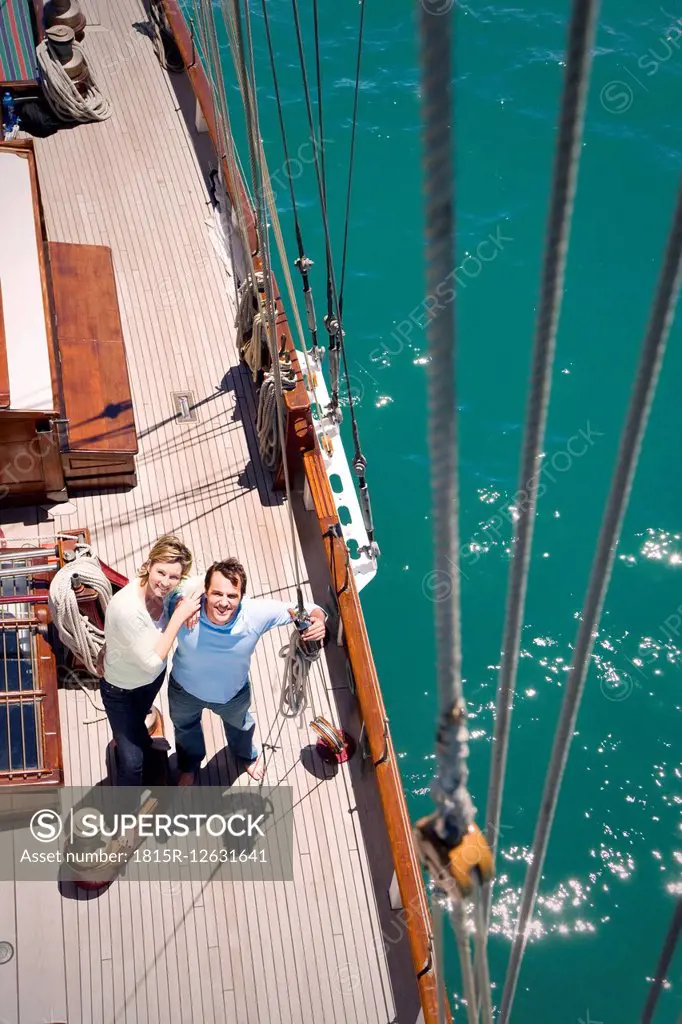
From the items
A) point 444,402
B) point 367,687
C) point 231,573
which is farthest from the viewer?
point 367,687

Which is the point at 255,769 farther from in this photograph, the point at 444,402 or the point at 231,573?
the point at 444,402

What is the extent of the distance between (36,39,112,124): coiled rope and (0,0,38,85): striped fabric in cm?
29

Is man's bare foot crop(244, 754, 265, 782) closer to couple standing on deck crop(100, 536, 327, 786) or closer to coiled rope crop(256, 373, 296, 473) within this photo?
couple standing on deck crop(100, 536, 327, 786)

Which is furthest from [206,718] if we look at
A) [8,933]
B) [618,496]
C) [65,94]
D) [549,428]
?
[65,94]

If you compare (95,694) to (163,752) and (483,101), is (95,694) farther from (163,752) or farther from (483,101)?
(483,101)

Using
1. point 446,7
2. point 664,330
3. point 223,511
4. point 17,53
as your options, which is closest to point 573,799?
point 223,511

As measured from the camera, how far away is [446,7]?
122 cm

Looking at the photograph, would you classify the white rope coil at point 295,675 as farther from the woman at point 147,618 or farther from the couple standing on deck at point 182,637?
the woman at point 147,618

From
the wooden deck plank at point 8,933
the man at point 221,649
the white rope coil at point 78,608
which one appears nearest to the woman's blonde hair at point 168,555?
the man at point 221,649

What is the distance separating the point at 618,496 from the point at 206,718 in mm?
3630

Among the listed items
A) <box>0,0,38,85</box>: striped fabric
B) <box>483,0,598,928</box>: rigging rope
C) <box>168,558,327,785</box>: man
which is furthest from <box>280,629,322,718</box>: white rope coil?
<box>0,0,38,85</box>: striped fabric

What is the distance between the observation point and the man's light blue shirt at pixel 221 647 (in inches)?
148

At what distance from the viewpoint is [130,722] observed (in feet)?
13.9

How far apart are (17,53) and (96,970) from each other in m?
7.08
